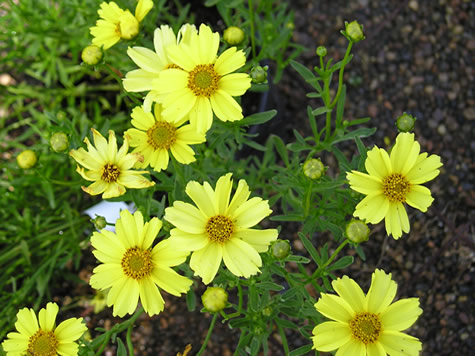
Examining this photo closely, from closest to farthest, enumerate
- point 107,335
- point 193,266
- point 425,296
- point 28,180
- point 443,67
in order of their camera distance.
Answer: point 193,266
point 107,335
point 28,180
point 425,296
point 443,67

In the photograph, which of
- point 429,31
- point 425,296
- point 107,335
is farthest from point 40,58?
point 425,296

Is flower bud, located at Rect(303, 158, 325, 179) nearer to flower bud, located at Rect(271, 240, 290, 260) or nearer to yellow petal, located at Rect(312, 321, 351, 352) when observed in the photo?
flower bud, located at Rect(271, 240, 290, 260)

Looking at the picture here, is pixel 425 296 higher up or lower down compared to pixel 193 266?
higher up

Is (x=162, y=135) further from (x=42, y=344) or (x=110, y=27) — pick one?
(x=42, y=344)

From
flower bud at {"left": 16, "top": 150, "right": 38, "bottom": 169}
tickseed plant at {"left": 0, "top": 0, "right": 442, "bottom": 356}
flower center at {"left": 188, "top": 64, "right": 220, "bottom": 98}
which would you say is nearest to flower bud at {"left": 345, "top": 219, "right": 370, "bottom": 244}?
tickseed plant at {"left": 0, "top": 0, "right": 442, "bottom": 356}

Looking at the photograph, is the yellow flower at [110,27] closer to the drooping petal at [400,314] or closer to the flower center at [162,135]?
the flower center at [162,135]

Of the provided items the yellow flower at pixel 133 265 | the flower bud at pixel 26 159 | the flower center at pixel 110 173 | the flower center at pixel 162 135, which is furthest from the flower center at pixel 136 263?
the flower bud at pixel 26 159

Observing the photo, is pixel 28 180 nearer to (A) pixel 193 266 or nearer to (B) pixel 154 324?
(B) pixel 154 324
